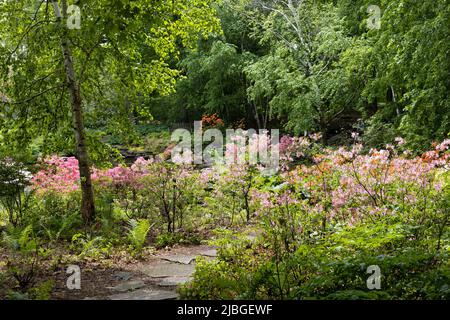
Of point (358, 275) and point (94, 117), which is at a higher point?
point (94, 117)

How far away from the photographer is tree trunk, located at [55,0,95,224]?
7.65m

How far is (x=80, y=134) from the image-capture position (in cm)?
782

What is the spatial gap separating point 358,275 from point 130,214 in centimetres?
596

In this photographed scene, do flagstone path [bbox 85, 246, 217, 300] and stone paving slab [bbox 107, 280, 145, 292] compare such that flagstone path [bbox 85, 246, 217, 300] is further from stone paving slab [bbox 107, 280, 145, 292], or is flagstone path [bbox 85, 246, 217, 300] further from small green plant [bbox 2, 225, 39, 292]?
small green plant [bbox 2, 225, 39, 292]

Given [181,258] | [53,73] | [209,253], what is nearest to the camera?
[181,258]

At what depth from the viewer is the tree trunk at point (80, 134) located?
7.65m

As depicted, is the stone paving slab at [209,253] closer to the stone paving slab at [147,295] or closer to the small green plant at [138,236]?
the small green plant at [138,236]

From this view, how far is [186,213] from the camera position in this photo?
29.2ft

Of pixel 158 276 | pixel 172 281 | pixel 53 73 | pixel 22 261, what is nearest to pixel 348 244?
pixel 172 281

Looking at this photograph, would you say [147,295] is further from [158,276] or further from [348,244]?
[348,244]
